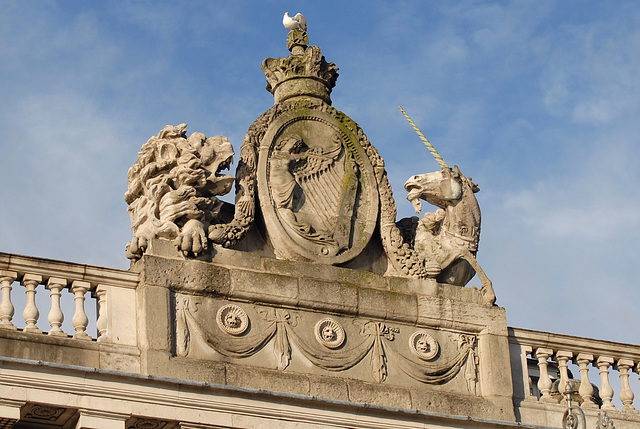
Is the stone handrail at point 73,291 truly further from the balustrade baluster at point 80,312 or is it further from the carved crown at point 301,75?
the carved crown at point 301,75

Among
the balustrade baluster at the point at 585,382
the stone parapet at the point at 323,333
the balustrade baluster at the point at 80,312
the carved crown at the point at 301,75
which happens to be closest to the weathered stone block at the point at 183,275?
the stone parapet at the point at 323,333

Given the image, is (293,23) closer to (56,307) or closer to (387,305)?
(387,305)

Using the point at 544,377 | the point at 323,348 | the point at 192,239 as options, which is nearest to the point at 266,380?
the point at 323,348

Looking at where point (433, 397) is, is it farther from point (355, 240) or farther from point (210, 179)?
point (210, 179)

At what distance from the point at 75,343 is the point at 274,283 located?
251cm

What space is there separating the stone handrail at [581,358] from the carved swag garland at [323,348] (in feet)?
2.59

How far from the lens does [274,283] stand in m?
19.0

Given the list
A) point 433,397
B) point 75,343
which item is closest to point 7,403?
point 75,343

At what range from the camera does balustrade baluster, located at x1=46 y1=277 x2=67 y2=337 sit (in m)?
17.8

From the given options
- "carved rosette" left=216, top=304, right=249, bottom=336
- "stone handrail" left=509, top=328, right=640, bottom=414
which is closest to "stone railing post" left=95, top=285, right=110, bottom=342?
"carved rosette" left=216, top=304, right=249, bottom=336

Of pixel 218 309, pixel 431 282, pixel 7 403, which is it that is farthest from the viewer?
pixel 431 282

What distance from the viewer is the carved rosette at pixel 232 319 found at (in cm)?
1861

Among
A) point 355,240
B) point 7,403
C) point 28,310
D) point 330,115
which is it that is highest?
point 330,115

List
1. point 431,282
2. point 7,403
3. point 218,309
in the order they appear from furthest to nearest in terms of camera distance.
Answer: point 431,282 < point 218,309 < point 7,403
